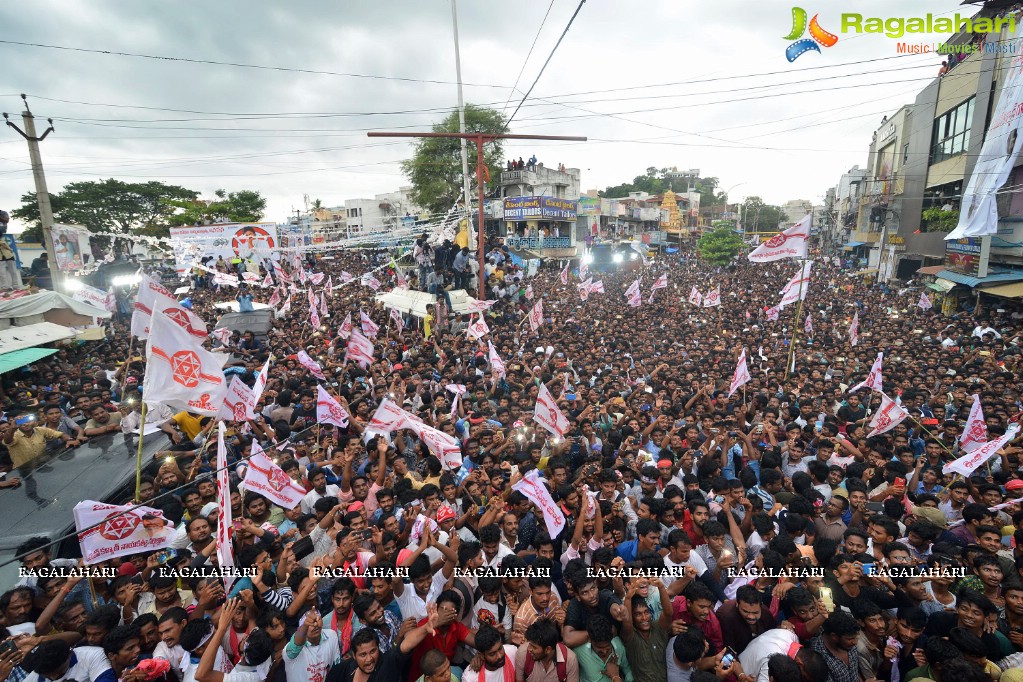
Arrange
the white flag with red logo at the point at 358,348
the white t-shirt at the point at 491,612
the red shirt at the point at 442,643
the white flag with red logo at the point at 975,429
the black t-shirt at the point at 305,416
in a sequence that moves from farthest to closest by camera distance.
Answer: the white flag with red logo at the point at 358,348 < the black t-shirt at the point at 305,416 < the white flag with red logo at the point at 975,429 < the white t-shirt at the point at 491,612 < the red shirt at the point at 442,643

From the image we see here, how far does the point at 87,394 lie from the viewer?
8.65 metres

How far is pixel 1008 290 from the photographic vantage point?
16172mm

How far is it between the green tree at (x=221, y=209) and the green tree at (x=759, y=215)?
77.7 metres

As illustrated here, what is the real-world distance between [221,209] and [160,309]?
189 ft

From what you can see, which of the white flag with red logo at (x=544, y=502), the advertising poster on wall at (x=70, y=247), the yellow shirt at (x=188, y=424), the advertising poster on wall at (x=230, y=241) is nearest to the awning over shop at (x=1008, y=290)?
the white flag with red logo at (x=544, y=502)

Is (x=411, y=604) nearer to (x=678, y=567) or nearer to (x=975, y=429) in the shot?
(x=678, y=567)

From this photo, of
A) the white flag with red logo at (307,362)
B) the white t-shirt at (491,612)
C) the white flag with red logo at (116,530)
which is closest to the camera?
the white t-shirt at (491,612)

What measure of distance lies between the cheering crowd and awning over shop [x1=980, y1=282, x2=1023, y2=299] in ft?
29.2

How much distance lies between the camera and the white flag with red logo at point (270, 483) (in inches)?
180

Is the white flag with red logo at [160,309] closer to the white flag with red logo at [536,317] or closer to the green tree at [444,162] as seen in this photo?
the white flag with red logo at [536,317]

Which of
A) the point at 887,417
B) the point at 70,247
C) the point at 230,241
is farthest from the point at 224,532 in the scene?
the point at 230,241

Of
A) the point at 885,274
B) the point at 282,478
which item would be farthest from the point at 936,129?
the point at 282,478

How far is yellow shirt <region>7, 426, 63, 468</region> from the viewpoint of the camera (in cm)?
646

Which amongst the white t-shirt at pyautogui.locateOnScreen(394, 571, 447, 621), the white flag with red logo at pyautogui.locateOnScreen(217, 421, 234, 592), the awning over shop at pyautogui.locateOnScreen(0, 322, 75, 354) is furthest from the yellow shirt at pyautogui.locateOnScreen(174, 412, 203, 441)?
the awning over shop at pyautogui.locateOnScreen(0, 322, 75, 354)
